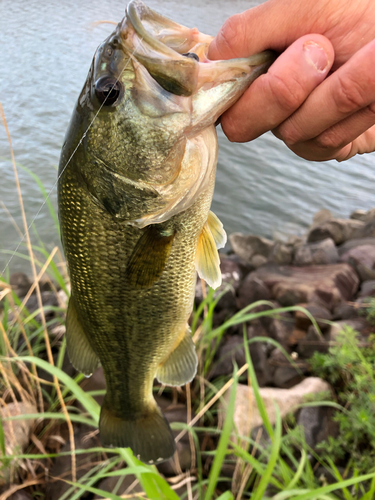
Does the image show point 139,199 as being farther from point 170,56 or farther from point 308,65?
point 308,65

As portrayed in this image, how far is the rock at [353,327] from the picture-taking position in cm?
344

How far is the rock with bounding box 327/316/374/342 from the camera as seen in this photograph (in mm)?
3442

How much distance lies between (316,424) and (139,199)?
247 centimetres

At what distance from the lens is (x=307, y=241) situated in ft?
24.0

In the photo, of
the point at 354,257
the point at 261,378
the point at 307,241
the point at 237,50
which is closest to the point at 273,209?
the point at 307,241

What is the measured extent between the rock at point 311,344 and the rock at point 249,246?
3.33m

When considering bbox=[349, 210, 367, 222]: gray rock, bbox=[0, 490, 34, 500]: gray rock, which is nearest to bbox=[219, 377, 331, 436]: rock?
bbox=[0, 490, 34, 500]: gray rock

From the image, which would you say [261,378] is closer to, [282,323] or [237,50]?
[282,323]

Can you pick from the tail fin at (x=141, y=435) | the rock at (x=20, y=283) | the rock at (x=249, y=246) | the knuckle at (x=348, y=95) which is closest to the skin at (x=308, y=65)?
the knuckle at (x=348, y=95)

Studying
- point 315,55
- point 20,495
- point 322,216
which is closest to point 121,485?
point 20,495

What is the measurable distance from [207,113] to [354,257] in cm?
485

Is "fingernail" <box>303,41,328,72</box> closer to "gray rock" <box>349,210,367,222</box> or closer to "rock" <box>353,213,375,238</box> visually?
"rock" <box>353,213,375,238</box>

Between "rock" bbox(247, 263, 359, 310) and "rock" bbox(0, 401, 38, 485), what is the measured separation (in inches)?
119

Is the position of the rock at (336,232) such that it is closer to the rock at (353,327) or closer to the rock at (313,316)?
the rock at (313,316)
